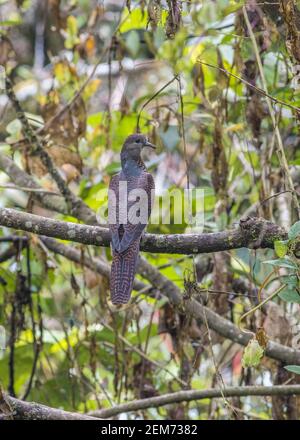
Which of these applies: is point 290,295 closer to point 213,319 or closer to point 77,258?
point 213,319

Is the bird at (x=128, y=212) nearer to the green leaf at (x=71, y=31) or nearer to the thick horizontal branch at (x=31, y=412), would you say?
the thick horizontal branch at (x=31, y=412)

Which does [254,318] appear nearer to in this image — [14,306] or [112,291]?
[112,291]

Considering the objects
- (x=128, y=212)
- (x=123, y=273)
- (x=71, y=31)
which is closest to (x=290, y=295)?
(x=123, y=273)

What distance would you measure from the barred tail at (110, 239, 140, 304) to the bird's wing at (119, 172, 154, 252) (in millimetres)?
42

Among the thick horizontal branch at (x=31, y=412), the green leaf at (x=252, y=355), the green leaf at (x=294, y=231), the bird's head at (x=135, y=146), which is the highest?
the bird's head at (x=135, y=146)

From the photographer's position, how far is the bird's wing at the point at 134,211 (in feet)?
12.5

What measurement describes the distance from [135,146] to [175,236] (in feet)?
5.02

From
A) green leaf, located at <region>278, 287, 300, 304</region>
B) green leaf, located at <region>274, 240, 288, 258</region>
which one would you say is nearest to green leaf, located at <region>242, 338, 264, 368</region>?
green leaf, located at <region>278, 287, 300, 304</region>

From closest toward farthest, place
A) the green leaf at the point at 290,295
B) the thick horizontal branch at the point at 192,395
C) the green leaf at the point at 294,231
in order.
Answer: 1. the green leaf at the point at 294,231
2. the green leaf at the point at 290,295
3. the thick horizontal branch at the point at 192,395

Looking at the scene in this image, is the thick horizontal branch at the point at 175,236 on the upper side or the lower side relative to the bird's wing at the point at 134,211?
lower

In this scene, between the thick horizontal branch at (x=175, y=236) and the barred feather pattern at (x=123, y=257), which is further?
the barred feather pattern at (x=123, y=257)

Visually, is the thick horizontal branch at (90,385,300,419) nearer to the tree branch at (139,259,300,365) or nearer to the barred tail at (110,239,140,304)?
the tree branch at (139,259,300,365)

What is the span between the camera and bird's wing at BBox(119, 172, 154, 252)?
382 cm

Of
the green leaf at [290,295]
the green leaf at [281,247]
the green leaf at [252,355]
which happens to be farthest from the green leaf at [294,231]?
the green leaf at [252,355]
